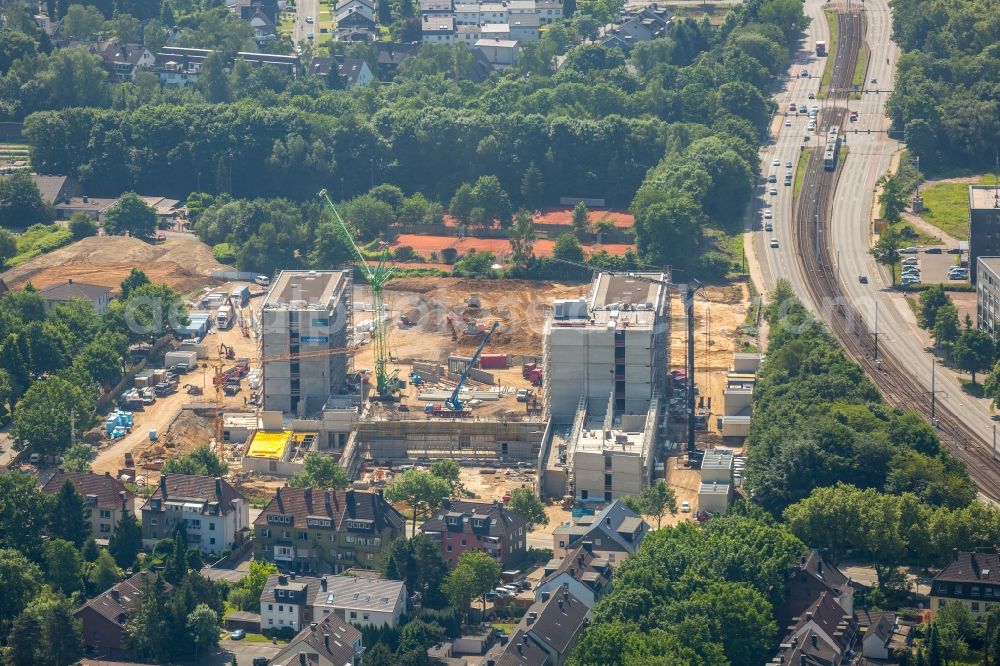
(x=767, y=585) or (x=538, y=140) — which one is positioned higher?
(x=538, y=140)

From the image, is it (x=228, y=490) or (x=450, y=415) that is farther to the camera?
(x=450, y=415)

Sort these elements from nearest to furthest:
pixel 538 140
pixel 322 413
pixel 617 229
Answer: pixel 322 413 → pixel 617 229 → pixel 538 140

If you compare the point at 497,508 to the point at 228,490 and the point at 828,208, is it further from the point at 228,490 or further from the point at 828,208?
the point at 828,208

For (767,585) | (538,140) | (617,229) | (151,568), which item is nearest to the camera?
(767,585)

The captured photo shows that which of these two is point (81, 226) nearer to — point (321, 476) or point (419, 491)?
point (321, 476)

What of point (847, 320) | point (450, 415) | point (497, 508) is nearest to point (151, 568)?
point (497, 508)
